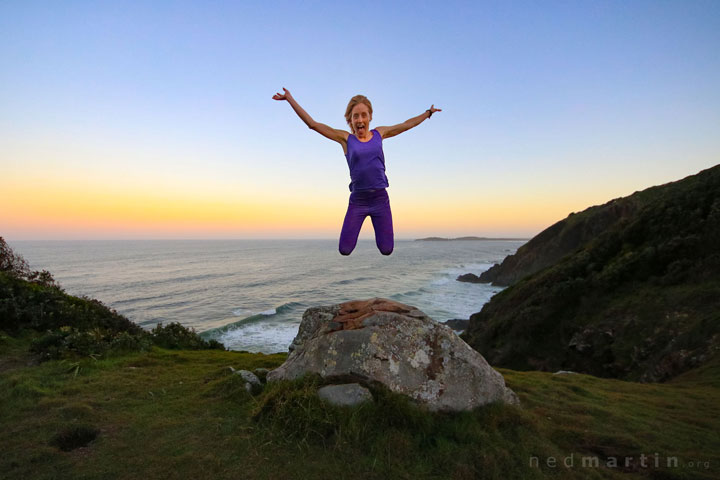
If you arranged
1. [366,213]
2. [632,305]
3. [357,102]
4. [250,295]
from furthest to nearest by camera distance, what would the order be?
1. [250,295]
2. [632,305]
3. [366,213]
4. [357,102]

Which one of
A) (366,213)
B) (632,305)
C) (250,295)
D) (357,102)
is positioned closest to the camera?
(357,102)

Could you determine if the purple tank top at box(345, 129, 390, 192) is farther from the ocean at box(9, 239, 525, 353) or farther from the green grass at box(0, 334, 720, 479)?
the ocean at box(9, 239, 525, 353)

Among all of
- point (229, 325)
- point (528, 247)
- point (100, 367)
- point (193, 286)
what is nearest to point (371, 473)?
point (100, 367)

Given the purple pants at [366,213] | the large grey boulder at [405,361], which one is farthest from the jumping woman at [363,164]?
the large grey boulder at [405,361]

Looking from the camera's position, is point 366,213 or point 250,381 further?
point 250,381

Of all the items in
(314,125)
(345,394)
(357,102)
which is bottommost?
(345,394)

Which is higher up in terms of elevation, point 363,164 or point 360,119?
point 360,119

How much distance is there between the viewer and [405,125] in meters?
5.97

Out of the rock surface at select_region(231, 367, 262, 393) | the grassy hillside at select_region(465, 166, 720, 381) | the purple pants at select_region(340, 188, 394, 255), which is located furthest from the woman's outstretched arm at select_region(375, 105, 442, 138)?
the grassy hillside at select_region(465, 166, 720, 381)

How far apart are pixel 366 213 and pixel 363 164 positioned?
0.81 m

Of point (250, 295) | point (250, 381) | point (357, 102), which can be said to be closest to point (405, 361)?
point (250, 381)

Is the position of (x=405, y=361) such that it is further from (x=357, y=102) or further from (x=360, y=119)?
(x=357, y=102)

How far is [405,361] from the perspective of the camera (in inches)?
223

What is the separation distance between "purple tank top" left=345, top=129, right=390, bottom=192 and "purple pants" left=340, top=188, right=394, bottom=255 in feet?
0.49
